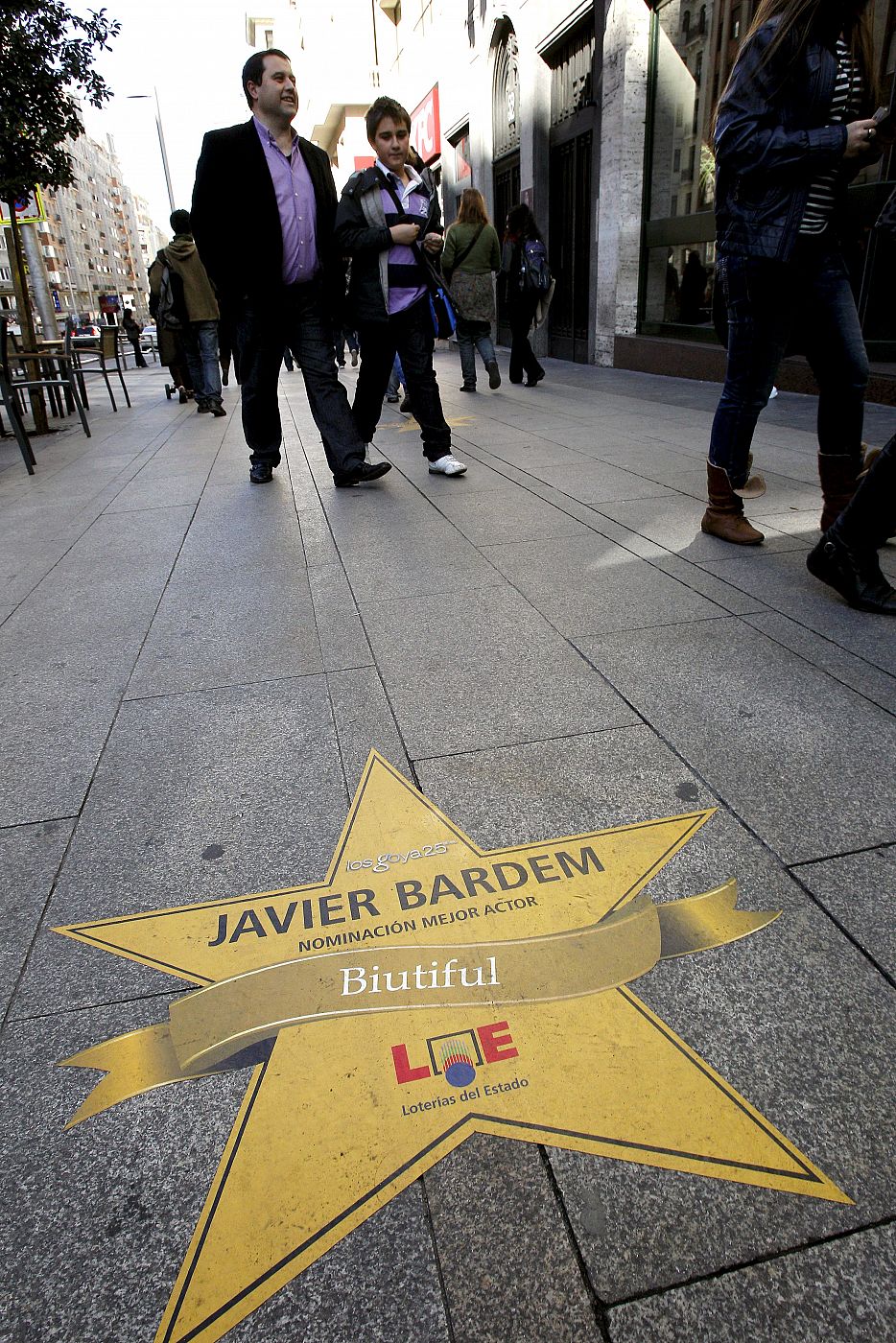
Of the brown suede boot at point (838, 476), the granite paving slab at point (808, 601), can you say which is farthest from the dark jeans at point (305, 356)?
the brown suede boot at point (838, 476)

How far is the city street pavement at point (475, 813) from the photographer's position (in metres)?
1.14

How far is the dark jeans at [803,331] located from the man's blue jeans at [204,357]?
8020mm

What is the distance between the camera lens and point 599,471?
18.9 ft

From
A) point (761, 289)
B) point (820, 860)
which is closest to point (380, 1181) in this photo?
point (820, 860)

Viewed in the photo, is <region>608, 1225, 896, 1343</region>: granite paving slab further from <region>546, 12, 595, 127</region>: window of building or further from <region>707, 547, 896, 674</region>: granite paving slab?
<region>546, 12, 595, 127</region>: window of building

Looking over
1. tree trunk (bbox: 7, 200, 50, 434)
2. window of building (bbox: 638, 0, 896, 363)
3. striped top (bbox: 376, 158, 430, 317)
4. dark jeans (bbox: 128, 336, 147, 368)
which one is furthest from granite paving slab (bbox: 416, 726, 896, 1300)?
dark jeans (bbox: 128, 336, 147, 368)

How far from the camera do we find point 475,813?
2135mm

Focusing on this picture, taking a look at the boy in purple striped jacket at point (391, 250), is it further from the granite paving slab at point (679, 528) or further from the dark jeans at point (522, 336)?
the dark jeans at point (522, 336)

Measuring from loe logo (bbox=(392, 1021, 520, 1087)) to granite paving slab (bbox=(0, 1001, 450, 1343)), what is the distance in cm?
20

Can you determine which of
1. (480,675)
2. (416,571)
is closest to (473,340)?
(416,571)

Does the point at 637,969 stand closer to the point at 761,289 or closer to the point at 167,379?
the point at 761,289

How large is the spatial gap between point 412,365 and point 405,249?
67 centimetres

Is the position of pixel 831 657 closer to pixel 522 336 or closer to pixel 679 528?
pixel 679 528

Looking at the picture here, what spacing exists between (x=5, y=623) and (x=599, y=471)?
3770 mm
